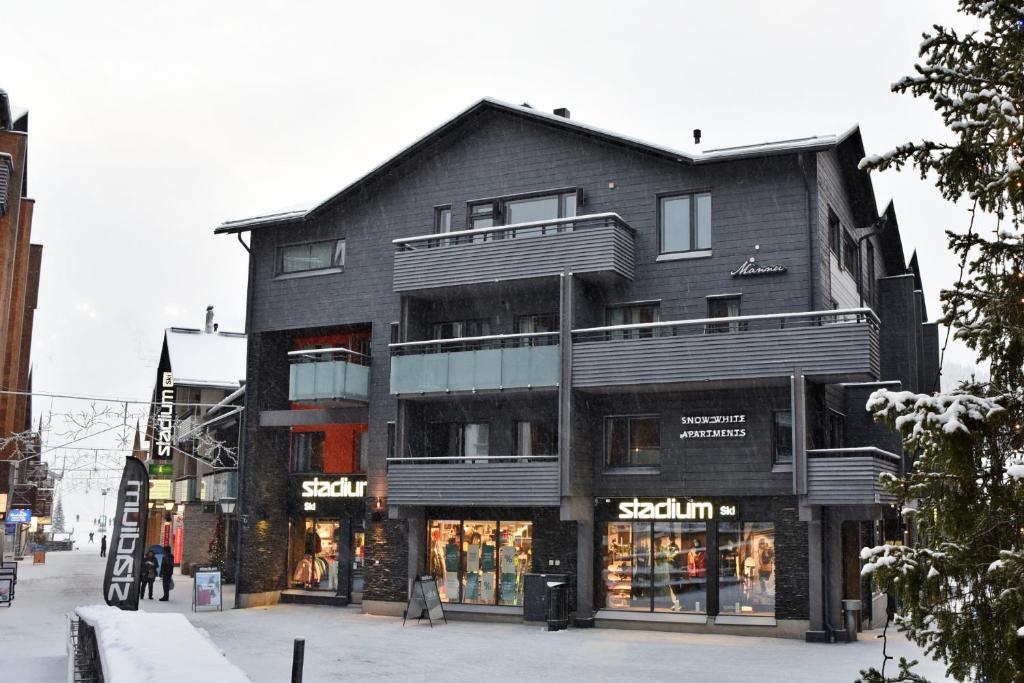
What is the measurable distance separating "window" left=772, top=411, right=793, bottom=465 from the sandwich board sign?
8533 millimetres

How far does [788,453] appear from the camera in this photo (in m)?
24.2

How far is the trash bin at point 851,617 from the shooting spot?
75.5ft

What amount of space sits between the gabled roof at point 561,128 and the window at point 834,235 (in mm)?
2025

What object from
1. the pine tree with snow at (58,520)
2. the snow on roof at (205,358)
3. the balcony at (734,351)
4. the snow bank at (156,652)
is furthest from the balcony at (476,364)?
the pine tree with snow at (58,520)

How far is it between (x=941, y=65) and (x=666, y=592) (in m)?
19.4

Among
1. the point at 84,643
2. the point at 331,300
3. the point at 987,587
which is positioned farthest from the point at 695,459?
the point at 987,587

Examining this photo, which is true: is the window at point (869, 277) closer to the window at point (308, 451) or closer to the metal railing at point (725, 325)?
the metal railing at point (725, 325)

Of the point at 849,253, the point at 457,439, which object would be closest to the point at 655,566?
the point at 457,439

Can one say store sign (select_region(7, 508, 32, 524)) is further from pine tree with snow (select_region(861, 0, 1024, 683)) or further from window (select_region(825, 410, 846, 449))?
pine tree with snow (select_region(861, 0, 1024, 683))

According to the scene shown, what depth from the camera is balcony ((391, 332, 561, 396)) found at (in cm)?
2562

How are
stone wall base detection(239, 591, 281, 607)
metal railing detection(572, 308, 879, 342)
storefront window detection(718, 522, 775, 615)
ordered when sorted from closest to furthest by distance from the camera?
metal railing detection(572, 308, 879, 342) < storefront window detection(718, 522, 775, 615) < stone wall base detection(239, 591, 281, 607)

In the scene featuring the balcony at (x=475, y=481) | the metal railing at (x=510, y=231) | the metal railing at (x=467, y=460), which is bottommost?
the balcony at (x=475, y=481)

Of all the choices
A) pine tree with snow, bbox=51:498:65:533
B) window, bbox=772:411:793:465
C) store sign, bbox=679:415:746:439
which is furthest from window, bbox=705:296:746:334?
pine tree with snow, bbox=51:498:65:533

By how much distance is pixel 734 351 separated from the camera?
2372cm
